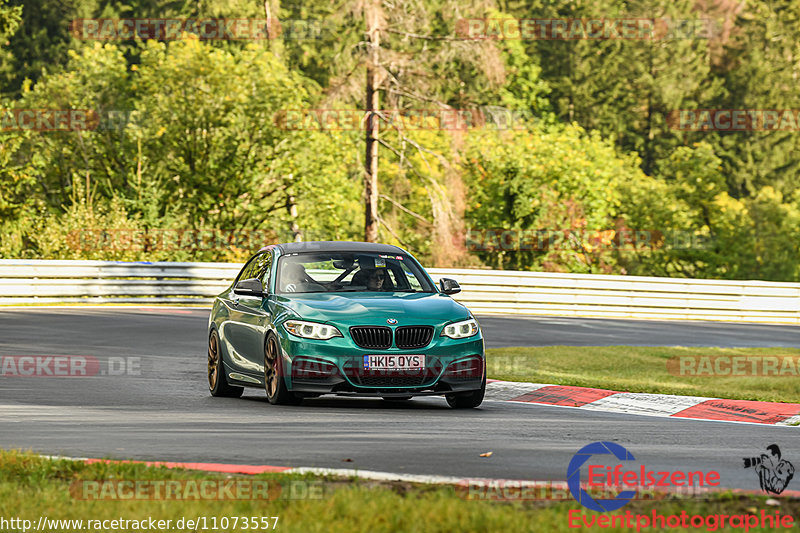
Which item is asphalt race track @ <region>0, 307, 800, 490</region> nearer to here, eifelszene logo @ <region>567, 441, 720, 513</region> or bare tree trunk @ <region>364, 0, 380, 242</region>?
eifelszene logo @ <region>567, 441, 720, 513</region>

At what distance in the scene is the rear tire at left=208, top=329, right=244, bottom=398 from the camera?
1377cm

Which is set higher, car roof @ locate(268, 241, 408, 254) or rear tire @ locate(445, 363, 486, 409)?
car roof @ locate(268, 241, 408, 254)

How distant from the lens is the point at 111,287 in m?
30.2

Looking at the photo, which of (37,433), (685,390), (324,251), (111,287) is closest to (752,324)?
(111,287)

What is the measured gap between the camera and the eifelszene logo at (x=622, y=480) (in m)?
6.69

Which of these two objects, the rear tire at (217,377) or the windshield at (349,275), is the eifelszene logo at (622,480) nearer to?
the windshield at (349,275)

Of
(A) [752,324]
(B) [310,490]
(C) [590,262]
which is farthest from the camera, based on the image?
(C) [590,262]

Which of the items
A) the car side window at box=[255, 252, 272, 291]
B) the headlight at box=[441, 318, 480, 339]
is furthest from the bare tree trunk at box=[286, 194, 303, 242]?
the headlight at box=[441, 318, 480, 339]

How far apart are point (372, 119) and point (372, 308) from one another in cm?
2472

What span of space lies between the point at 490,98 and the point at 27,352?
5532 centimetres

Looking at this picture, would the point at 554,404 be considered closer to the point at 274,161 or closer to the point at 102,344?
the point at 102,344

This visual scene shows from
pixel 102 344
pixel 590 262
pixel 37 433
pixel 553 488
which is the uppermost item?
pixel 553 488

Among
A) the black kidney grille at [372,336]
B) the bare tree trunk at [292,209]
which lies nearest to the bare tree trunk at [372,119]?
the bare tree trunk at [292,209]

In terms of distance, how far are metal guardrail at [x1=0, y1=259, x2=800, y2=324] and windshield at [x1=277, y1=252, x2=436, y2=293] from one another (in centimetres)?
1670
